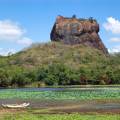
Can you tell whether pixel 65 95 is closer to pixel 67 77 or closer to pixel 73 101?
pixel 73 101

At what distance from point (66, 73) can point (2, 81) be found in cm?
2584

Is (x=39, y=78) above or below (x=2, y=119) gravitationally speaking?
above

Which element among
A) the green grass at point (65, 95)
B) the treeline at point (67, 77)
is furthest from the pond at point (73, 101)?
the treeline at point (67, 77)

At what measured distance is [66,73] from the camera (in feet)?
561

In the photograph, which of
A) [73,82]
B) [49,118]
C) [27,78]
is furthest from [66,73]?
[49,118]

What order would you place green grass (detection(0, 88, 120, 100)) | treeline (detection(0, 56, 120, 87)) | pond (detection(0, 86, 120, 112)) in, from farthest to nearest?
treeline (detection(0, 56, 120, 87)) → green grass (detection(0, 88, 120, 100)) → pond (detection(0, 86, 120, 112))

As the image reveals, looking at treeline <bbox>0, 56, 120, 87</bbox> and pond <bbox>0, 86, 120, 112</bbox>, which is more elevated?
treeline <bbox>0, 56, 120, 87</bbox>

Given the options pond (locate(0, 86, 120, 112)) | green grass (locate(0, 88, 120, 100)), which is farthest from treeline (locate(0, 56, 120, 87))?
pond (locate(0, 86, 120, 112))

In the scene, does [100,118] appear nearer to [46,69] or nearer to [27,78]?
[27,78]

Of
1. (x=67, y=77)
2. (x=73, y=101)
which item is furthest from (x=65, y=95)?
(x=67, y=77)

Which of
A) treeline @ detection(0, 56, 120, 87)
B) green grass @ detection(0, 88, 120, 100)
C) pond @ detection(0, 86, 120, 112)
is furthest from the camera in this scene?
treeline @ detection(0, 56, 120, 87)

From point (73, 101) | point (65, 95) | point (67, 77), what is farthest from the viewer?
point (67, 77)

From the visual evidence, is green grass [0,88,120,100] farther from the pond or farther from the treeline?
the treeline

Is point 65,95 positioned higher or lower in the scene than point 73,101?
higher
